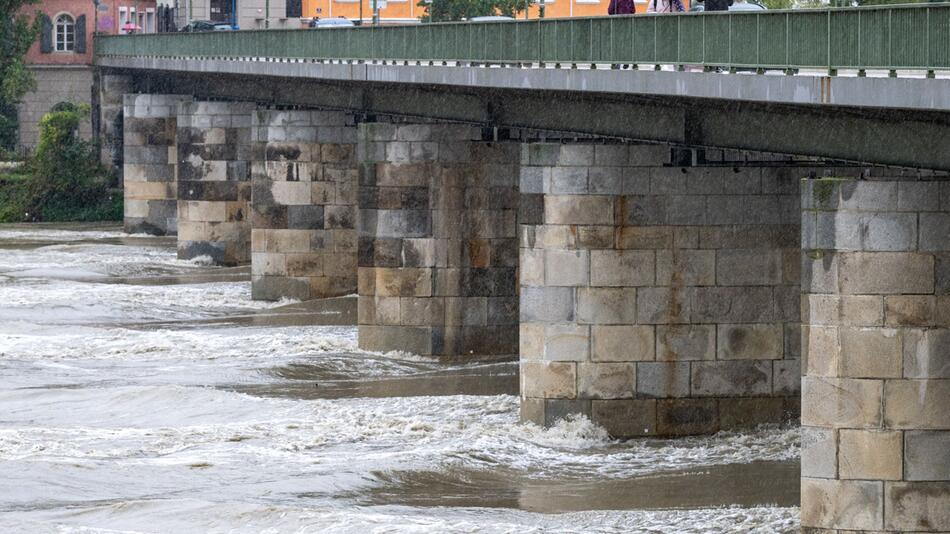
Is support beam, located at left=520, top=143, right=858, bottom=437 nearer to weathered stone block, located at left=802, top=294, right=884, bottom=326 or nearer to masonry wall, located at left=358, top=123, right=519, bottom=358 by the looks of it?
weathered stone block, located at left=802, top=294, right=884, bottom=326

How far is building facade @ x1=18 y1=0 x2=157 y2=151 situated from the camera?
113 m

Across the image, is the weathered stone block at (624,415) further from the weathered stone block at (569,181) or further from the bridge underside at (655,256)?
the weathered stone block at (569,181)

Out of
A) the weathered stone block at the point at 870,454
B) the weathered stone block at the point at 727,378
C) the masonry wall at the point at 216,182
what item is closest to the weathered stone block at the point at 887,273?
the weathered stone block at the point at 870,454

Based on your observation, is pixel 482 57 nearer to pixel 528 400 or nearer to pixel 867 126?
pixel 528 400

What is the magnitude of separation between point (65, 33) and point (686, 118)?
87.4 metres

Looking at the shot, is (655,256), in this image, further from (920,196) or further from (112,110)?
(112,110)

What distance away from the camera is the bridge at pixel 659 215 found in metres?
23.7

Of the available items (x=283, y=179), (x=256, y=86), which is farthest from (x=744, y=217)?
(x=256, y=86)

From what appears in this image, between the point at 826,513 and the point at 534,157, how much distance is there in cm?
1145

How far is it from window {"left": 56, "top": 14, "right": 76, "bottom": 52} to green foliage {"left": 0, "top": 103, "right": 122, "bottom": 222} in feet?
63.5

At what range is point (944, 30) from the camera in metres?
22.8

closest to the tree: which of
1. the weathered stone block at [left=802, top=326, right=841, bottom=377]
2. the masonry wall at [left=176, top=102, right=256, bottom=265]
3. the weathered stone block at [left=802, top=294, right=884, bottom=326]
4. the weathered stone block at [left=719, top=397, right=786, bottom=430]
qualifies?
the masonry wall at [left=176, top=102, right=256, bottom=265]

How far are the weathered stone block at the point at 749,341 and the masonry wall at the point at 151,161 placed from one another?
4998cm

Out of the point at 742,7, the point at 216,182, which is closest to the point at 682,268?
the point at 742,7
